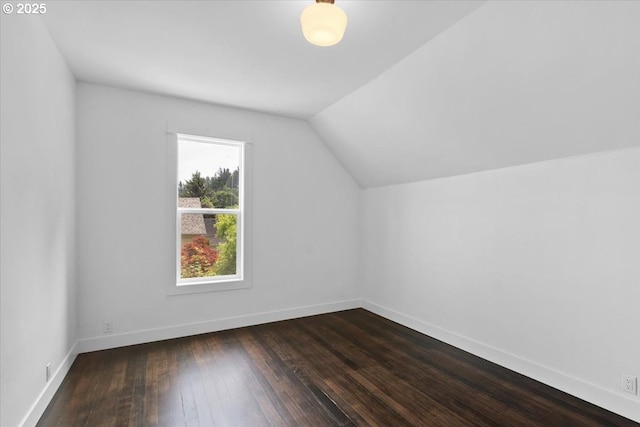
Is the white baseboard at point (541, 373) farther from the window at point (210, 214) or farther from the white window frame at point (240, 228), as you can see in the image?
the window at point (210, 214)

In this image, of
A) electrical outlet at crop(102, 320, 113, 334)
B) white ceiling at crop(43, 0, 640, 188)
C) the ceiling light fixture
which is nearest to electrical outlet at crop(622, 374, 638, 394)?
white ceiling at crop(43, 0, 640, 188)

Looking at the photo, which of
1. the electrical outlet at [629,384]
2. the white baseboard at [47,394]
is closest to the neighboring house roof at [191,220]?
the white baseboard at [47,394]

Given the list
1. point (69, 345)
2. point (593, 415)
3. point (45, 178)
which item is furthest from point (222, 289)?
point (593, 415)

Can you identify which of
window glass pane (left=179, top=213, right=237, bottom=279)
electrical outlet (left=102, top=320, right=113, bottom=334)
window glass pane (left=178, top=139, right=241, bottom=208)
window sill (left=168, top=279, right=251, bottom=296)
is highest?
window glass pane (left=178, top=139, right=241, bottom=208)

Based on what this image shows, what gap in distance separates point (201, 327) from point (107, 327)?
92 cm

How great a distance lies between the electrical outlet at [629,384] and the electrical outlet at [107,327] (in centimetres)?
430

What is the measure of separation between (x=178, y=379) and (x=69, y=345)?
3.73ft

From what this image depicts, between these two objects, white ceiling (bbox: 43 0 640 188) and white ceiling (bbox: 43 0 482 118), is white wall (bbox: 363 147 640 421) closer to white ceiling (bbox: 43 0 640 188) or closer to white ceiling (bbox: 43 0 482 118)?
white ceiling (bbox: 43 0 640 188)

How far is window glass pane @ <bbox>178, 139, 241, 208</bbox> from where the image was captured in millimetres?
3871

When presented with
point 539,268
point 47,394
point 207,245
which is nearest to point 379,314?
→ point 539,268

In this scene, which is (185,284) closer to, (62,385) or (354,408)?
(62,385)

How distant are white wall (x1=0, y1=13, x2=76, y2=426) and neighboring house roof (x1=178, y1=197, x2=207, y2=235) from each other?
111cm

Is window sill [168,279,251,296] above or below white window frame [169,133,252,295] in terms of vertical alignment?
below

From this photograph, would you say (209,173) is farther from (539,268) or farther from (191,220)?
(539,268)
